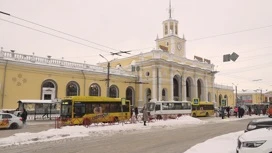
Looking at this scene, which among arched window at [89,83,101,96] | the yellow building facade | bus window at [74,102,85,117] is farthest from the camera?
arched window at [89,83,101,96]

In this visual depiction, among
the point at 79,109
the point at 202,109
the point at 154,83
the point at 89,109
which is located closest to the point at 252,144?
→ the point at 79,109

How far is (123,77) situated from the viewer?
46.5m

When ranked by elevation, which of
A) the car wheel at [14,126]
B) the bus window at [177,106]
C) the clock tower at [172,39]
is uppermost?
the clock tower at [172,39]

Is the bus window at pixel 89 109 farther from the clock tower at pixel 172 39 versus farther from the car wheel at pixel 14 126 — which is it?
the clock tower at pixel 172 39

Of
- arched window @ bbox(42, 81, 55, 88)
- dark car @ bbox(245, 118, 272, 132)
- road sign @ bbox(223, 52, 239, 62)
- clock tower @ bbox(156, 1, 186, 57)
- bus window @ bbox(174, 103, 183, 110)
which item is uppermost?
clock tower @ bbox(156, 1, 186, 57)

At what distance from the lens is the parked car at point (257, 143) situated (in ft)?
18.6

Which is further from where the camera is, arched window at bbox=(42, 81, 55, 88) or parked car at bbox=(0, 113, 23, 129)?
arched window at bbox=(42, 81, 55, 88)

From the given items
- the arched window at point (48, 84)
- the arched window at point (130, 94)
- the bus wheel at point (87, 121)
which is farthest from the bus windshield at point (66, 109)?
the arched window at point (130, 94)

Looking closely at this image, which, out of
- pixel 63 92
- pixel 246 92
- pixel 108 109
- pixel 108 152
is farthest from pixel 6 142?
pixel 246 92

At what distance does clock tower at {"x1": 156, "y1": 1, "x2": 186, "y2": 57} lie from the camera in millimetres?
54825

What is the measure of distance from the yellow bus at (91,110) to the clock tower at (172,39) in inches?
1168

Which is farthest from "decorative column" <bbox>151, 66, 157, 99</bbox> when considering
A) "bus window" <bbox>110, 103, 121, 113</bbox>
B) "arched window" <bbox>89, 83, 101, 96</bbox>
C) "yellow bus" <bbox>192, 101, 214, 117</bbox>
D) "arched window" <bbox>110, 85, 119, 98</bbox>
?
"bus window" <bbox>110, 103, 121, 113</bbox>

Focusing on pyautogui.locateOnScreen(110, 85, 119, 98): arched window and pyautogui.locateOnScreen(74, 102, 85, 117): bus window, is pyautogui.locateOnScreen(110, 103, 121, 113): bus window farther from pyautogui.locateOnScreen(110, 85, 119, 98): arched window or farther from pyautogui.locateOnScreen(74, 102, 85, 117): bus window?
pyautogui.locateOnScreen(110, 85, 119, 98): arched window

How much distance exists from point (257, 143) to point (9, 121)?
19087mm
